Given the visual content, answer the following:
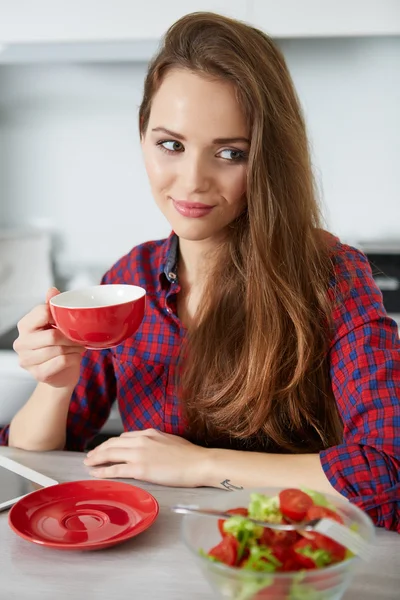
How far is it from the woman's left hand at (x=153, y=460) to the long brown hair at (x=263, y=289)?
0.62ft

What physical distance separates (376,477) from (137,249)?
78 centimetres

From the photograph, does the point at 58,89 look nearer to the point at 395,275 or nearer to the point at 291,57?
the point at 291,57

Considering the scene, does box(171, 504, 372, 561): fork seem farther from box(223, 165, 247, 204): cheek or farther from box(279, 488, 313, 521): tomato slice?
box(223, 165, 247, 204): cheek

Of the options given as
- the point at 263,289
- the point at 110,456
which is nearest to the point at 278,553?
the point at 110,456

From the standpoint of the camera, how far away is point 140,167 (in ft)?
9.23

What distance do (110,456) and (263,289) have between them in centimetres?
41

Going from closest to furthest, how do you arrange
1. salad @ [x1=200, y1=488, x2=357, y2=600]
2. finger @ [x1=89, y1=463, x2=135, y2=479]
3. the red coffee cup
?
salad @ [x1=200, y1=488, x2=357, y2=600] → the red coffee cup → finger @ [x1=89, y1=463, x2=135, y2=479]

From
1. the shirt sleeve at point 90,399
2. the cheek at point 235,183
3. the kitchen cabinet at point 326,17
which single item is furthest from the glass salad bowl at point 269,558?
the kitchen cabinet at point 326,17

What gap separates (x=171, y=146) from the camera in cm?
131

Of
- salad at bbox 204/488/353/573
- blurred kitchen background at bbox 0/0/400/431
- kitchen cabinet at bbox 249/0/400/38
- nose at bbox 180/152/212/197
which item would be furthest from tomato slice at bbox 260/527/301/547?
kitchen cabinet at bbox 249/0/400/38

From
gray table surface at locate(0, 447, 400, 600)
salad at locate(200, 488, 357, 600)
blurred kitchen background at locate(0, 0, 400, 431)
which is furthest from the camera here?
blurred kitchen background at locate(0, 0, 400, 431)

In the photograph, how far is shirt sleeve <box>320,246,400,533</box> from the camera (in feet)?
3.49

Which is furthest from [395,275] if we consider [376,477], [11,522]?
[11,522]

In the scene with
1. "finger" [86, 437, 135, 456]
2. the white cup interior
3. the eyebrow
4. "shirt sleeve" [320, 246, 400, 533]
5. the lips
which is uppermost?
the eyebrow
